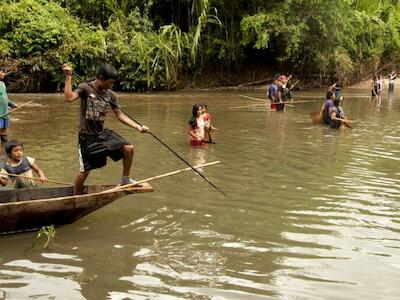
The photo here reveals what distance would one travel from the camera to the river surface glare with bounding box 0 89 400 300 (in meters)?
4.18

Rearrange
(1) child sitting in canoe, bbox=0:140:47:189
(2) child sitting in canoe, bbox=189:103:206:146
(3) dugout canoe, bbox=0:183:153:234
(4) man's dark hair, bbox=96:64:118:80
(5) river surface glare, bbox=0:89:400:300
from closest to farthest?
(5) river surface glare, bbox=0:89:400:300
(3) dugout canoe, bbox=0:183:153:234
(4) man's dark hair, bbox=96:64:118:80
(1) child sitting in canoe, bbox=0:140:47:189
(2) child sitting in canoe, bbox=189:103:206:146

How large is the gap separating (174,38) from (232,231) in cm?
1863

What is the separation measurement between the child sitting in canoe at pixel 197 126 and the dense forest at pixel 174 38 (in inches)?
442

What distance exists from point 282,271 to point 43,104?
14.3 m

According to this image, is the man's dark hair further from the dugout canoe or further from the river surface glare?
the river surface glare

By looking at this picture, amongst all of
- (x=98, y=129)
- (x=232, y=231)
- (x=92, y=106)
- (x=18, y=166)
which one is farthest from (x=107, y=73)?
(x=232, y=231)

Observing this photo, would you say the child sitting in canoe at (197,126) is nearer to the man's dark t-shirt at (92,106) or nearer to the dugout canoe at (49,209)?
the man's dark t-shirt at (92,106)

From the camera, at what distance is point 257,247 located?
16.4 feet

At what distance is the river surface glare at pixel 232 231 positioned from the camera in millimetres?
4176

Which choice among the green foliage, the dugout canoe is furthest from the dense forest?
the dugout canoe

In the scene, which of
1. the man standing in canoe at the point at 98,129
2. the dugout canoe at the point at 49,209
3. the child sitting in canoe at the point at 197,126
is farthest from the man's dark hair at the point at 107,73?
the child sitting in canoe at the point at 197,126

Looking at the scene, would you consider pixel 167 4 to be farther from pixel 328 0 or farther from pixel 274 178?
pixel 274 178

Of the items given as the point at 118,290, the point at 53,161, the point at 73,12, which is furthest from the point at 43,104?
the point at 118,290

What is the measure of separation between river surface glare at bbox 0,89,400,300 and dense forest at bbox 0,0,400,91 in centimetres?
1127
